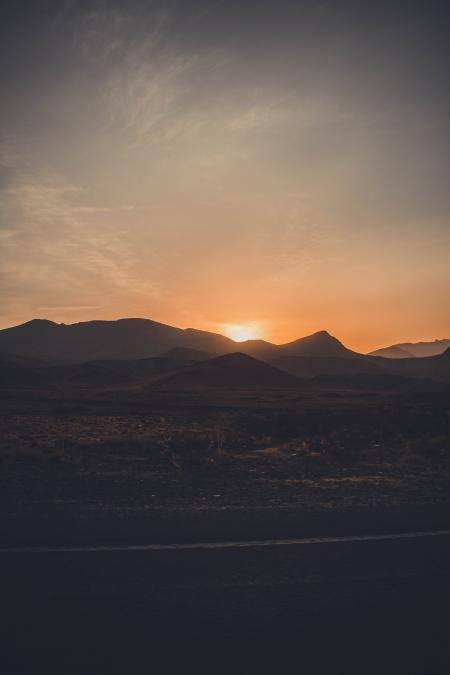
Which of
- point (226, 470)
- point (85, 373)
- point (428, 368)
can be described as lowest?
point (226, 470)

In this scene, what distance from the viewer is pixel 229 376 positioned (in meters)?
102

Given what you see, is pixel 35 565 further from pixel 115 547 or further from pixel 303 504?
pixel 303 504

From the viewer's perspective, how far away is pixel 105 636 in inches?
153

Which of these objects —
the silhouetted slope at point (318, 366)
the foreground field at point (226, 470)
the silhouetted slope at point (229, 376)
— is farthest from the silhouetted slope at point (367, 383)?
the foreground field at point (226, 470)

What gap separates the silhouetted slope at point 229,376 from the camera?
95.4 meters

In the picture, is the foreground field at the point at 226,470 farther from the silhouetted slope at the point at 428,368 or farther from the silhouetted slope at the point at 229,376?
the silhouetted slope at the point at 428,368

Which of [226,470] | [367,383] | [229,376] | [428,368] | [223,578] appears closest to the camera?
[223,578]

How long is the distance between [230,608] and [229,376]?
9820cm

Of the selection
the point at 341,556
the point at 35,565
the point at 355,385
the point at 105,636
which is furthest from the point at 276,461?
the point at 355,385

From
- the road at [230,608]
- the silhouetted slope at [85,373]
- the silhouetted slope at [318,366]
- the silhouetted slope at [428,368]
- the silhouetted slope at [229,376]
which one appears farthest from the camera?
the silhouetted slope at [318,366]

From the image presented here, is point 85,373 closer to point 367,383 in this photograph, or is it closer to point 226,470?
point 367,383

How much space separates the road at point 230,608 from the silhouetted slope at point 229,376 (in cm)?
8509

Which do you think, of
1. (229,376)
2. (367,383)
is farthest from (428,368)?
(229,376)

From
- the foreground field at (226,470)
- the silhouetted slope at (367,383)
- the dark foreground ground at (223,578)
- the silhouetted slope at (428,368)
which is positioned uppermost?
the silhouetted slope at (428,368)
